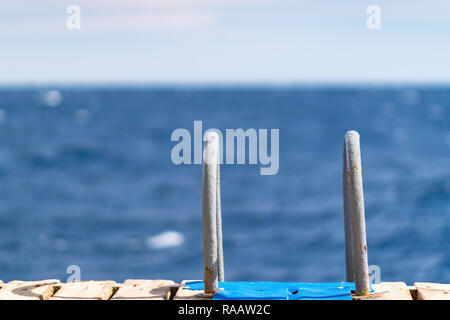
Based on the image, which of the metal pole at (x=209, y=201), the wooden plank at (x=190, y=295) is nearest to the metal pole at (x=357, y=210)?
the metal pole at (x=209, y=201)

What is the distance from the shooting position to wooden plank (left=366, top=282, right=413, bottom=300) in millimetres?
5334

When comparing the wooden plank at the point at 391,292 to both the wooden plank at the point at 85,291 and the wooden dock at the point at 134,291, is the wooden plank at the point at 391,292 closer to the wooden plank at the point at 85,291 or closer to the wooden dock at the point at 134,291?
the wooden dock at the point at 134,291

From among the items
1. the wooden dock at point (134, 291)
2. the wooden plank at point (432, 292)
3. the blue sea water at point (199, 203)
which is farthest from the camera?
the blue sea water at point (199, 203)

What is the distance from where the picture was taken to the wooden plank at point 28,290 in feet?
17.9

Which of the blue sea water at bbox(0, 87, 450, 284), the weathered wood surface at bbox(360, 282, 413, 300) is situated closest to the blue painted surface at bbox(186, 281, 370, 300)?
the weathered wood surface at bbox(360, 282, 413, 300)

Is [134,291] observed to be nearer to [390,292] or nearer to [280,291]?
[280,291]

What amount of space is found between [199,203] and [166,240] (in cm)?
675

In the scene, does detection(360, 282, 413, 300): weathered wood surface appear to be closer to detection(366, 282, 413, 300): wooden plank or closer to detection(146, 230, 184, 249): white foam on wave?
detection(366, 282, 413, 300): wooden plank

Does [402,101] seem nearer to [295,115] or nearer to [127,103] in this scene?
[295,115]

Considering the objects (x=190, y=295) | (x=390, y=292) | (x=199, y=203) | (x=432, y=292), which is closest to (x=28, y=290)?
(x=190, y=295)

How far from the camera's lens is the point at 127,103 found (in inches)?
6383

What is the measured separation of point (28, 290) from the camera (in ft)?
18.5
